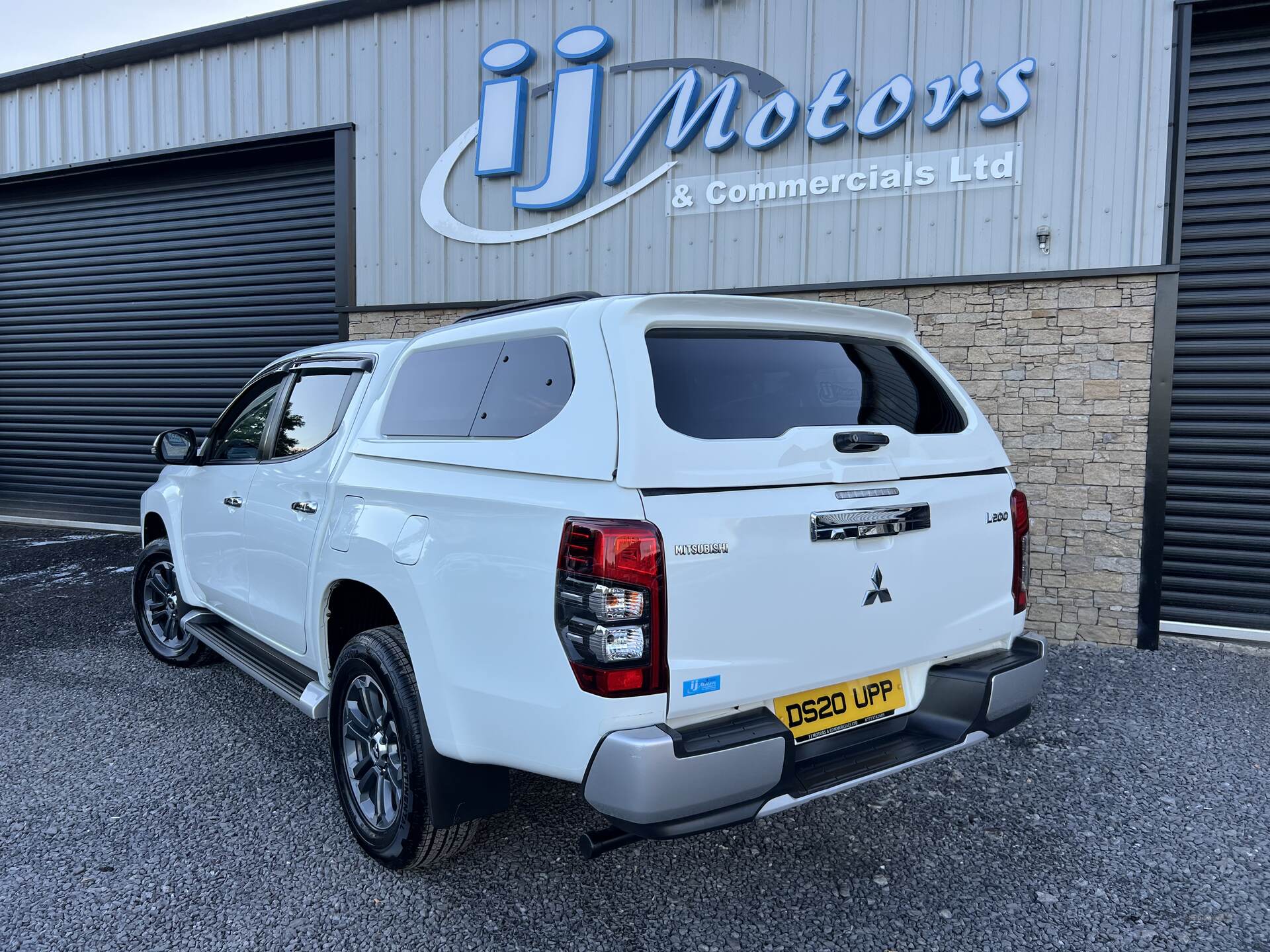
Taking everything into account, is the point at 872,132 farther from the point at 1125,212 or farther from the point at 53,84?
the point at 53,84

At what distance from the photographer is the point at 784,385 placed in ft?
8.84

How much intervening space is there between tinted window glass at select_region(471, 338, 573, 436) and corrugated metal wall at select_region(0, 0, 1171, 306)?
14.0ft

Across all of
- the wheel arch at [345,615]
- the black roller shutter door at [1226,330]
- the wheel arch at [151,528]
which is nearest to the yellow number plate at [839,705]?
the wheel arch at [345,615]

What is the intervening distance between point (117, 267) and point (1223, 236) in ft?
36.3

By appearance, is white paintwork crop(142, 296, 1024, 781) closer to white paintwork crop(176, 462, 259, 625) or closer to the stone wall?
white paintwork crop(176, 462, 259, 625)

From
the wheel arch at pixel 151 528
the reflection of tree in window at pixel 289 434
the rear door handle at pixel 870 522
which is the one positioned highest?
the reflection of tree in window at pixel 289 434

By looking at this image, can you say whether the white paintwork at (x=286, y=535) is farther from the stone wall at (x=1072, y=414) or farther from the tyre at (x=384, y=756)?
the stone wall at (x=1072, y=414)

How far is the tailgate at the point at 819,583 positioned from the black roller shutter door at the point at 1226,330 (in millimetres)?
4061

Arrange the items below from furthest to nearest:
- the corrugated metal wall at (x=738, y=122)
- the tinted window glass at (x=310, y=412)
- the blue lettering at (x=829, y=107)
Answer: the blue lettering at (x=829, y=107)
the corrugated metal wall at (x=738, y=122)
the tinted window glass at (x=310, y=412)

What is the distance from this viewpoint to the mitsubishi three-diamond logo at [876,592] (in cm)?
247

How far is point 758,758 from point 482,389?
4.84 feet

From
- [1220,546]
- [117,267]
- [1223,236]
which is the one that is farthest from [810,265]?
[117,267]

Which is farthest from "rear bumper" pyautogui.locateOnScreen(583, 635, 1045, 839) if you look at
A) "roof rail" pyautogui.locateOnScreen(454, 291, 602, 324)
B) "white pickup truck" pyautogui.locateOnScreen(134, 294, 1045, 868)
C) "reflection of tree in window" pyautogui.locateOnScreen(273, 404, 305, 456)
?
"reflection of tree in window" pyautogui.locateOnScreen(273, 404, 305, 456)

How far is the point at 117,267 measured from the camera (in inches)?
399
